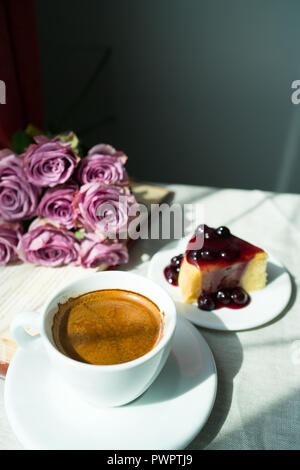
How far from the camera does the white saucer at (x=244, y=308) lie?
29.7 inches

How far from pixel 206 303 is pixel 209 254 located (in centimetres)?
11

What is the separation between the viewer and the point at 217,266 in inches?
33.1

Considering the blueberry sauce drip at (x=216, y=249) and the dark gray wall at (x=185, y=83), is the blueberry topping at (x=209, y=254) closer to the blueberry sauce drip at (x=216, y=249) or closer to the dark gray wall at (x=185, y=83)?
the blueberry sauce drip at (x=216, y=249)

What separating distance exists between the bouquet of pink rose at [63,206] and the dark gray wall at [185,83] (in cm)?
128

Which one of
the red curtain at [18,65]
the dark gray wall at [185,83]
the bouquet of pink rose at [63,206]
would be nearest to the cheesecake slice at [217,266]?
the bouquet of pink rose at [63,206]

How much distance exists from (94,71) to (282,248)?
1494 millimetres

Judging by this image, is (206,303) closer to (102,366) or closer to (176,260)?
(176,260)

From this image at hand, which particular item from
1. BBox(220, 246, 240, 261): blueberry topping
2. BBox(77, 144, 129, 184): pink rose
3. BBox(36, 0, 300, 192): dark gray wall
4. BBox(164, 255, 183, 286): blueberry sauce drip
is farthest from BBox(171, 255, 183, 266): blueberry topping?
BBox(36, 0, 300, 192): dark gray wall

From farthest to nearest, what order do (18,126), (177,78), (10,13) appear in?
(177,78) < (18,126) < (10,13)

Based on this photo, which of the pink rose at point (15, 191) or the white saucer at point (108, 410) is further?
the pink rose at point (15, 191)

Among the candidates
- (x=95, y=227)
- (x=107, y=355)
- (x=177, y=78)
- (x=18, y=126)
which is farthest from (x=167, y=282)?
(x=177, y=78)

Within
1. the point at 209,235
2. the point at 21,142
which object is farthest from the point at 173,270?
the point at 21,142

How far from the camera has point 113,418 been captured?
557 millimetres

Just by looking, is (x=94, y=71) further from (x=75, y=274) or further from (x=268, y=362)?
(x=268, y=362)
